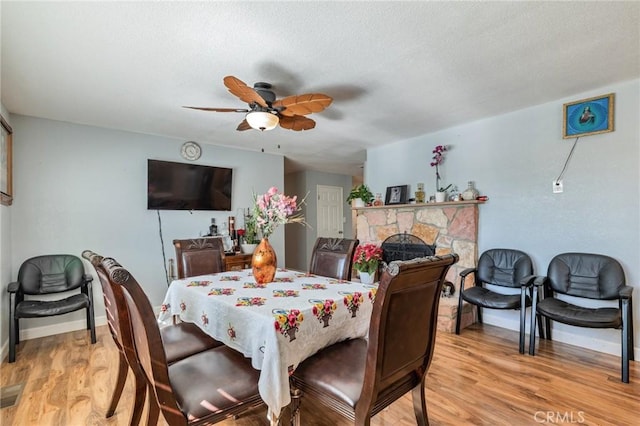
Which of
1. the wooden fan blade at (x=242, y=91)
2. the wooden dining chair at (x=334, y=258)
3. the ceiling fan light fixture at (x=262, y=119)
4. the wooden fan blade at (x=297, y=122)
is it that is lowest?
the wooden dining chair at (x=334, y=258)

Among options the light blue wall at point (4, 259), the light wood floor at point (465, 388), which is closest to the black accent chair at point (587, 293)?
the light wood floor at point (465, 388)

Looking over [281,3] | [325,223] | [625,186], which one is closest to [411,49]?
[281,3]

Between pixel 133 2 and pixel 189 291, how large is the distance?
1609 mm

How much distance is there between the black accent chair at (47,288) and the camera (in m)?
2.72

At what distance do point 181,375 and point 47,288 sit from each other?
2782 millimetres

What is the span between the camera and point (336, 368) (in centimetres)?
146

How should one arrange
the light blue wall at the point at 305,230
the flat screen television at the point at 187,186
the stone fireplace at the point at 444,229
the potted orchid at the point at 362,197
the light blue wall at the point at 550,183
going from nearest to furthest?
the light blue wall at the point at 550,183
the stone fireplace at the point at 444,229
the flat screen television at the point at 187,186
the potted orchid at the point at 362,197
the light blue wall at the point at 305,230

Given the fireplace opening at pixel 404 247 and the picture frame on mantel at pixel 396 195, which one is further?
the picture frame on mantel at pixel 396 195

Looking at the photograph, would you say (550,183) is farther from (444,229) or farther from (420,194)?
(420,194)

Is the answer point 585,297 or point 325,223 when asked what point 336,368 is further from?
point 325,223

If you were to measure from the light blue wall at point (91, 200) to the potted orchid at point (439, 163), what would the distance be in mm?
3198

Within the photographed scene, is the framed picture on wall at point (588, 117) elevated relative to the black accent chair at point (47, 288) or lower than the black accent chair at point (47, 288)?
elevated

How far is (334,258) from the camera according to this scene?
8.41 ft

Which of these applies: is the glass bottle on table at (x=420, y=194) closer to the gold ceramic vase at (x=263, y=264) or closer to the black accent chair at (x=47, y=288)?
the gold ceramic vase at (x=263, y=264)
